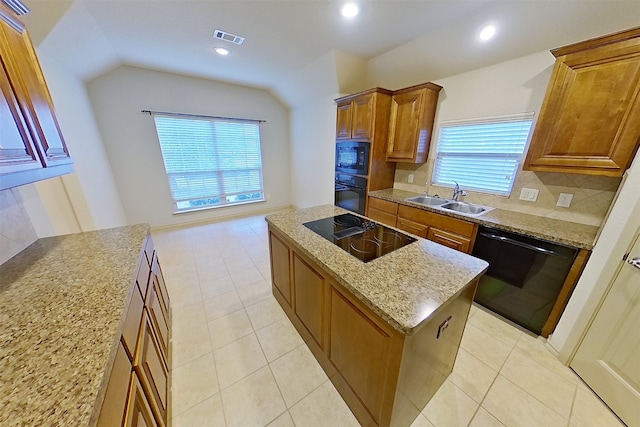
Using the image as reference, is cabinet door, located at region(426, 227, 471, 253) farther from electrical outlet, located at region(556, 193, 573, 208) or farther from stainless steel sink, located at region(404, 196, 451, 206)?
electrical outlet, located at region(556, 193, 573, 208)

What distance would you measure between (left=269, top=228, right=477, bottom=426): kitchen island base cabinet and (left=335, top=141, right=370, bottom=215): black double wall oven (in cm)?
187

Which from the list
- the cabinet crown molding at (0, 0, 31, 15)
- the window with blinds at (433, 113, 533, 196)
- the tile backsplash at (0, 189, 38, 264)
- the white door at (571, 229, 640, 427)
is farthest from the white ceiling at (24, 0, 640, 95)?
the white door at (571, 229, 640, 427)

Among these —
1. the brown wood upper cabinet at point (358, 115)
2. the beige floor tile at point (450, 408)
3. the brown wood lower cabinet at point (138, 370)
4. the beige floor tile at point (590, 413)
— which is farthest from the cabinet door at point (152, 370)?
the brown wood upper cabinet at point (358, 115)

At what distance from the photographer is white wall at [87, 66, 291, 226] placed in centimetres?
315

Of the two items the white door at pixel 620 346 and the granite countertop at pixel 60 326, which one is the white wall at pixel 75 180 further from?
the white door at pixel 620 346

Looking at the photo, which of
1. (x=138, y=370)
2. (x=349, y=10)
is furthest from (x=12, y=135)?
(x=349, y=10)

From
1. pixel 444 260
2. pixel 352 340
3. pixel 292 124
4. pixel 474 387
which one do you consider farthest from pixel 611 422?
pixel 292 124

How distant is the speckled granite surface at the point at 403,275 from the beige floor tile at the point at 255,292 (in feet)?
3.66

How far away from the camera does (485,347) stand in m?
1.69

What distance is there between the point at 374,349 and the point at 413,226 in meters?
1.78

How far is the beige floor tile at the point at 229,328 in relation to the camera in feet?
5.76

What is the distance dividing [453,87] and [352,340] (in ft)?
9.44

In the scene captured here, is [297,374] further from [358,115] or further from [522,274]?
[358,115]

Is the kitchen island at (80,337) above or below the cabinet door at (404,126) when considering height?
below
